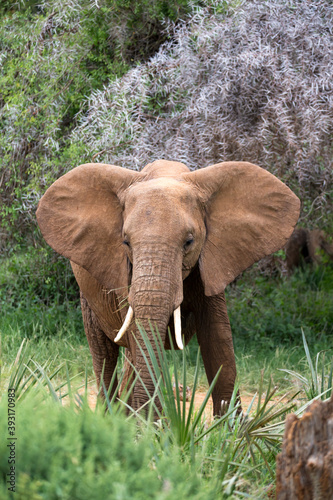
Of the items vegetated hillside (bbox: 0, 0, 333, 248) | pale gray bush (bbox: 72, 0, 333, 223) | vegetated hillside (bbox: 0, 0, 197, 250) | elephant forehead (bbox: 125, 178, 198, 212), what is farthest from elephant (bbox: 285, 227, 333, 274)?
elephant forehead (bbox: 125, 178, 198, 212)

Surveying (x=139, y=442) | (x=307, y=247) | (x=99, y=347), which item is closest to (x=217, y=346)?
(x=99, y=347)

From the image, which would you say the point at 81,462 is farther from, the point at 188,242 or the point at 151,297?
the point at 188,242

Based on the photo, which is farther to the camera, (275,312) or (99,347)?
(275,312)

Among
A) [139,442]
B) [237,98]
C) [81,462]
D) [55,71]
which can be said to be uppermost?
[81,462]

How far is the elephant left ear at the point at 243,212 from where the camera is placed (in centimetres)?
449

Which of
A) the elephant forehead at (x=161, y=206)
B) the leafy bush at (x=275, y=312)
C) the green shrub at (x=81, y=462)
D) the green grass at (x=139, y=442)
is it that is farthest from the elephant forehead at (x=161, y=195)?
the leafy bush at (x=275, y=312)

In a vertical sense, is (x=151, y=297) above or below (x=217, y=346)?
above

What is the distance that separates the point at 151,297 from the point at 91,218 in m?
1.00

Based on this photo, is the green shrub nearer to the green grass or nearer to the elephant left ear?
the green grass

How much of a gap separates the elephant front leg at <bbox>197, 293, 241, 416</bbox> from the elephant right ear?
2.03 feet

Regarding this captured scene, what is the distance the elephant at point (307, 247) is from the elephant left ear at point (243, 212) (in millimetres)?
7291

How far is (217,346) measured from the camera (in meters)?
4.59

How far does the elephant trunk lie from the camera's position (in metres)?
3.74

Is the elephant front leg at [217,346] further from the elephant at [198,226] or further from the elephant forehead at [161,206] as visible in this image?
the elephant forehead at [161,206]
